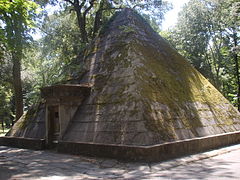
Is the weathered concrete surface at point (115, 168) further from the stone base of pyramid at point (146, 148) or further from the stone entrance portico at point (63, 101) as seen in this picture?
the stone entrance portico at point (63, 101)

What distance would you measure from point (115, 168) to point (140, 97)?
2540mm

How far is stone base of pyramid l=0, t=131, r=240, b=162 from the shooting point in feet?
22.2

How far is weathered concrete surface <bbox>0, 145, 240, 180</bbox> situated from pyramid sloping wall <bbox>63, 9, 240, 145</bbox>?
0.80 m

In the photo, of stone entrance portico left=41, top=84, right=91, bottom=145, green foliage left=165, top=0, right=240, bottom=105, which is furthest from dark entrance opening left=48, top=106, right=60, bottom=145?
green foliage left=165, top=0, right=240, bottom=105

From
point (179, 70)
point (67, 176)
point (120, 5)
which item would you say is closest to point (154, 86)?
point (179, 70)

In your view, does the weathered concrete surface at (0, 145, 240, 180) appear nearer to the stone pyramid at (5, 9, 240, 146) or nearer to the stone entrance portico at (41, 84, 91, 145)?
the stone pyramid at (5, 9, 240, 146)

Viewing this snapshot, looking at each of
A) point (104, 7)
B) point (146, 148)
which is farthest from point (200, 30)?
point (146, 148)

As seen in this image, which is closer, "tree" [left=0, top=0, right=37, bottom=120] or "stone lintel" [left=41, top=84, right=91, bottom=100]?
"tree" [left=0, top=0, right=37, bottom=120]

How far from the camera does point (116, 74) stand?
31.3 ft

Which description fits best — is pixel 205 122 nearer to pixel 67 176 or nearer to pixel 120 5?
pixel 67 176

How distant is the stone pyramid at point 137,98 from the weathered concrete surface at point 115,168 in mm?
782

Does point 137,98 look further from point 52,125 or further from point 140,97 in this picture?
point 52,125

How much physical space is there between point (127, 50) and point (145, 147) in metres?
4.60

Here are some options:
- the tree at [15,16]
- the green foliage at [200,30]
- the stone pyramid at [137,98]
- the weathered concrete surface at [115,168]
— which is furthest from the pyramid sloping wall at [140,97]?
the green foliage at [200,30]
